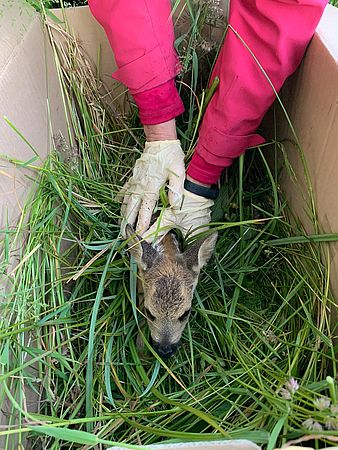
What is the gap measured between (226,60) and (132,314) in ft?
3.35

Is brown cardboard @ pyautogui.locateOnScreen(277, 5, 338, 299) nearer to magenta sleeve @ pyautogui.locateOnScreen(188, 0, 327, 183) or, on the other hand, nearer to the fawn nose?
magenta sleeve @ pyautogui.locateOnScreen(188, 0, 327, 183)

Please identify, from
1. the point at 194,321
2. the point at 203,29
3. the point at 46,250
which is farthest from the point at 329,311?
the point at 203,29

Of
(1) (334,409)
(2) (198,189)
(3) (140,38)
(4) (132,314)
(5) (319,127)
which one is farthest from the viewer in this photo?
Result: (2) (198,189)

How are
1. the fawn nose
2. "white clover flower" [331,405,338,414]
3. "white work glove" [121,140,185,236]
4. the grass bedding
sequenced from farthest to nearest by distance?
"white work glove" [121,140,185,236]
the fawn nose
the grass bedding
"white clover flower" [331,405,338,414]

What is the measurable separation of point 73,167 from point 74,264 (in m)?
0.40

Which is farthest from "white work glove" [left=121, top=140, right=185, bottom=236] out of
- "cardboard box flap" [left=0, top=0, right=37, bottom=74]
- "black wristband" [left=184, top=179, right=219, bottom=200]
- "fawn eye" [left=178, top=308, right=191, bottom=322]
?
"cardboard box flap" [left=0, top=0, right=37, bottom=74]

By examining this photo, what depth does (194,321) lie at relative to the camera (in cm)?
183

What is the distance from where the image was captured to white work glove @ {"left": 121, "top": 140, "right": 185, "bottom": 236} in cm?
189

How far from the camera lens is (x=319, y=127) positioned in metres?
1.62

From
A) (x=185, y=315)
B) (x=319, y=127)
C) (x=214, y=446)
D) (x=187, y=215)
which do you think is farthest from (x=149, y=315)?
(x=319, y=127)

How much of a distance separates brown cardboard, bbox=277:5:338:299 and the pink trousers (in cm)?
8

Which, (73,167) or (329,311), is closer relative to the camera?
(329,311)

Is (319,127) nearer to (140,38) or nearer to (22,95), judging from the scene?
(140,38)

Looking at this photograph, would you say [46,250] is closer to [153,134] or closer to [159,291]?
[159,291]
